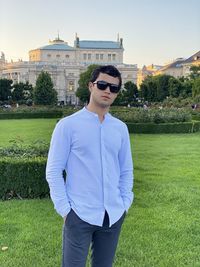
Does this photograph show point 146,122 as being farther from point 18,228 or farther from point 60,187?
point 60,187

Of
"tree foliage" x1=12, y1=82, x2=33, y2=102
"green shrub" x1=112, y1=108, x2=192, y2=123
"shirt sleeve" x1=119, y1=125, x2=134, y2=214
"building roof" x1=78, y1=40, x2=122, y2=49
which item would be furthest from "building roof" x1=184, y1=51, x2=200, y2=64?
"shirt sleeve" x1=119, y1=125, x2=134, y2=214

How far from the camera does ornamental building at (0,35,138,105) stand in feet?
292

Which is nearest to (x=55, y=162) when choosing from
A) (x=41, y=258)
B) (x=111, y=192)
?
(x=111, y=192)

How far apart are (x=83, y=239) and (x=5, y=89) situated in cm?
5406

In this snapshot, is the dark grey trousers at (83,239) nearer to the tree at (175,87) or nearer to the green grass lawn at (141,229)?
the green grass lawn at (141,229)

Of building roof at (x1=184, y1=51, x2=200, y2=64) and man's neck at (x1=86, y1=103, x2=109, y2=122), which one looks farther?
building roof at (x1=184, y1=51, x2=200, y2=64)

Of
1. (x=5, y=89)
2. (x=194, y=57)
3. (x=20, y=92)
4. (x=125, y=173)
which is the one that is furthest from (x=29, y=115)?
(x=194, y=57)

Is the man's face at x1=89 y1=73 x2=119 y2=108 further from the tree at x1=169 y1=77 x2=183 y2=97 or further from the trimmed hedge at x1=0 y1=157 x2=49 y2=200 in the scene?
the tree at x1=169 y1=77 x2=183 y2=97

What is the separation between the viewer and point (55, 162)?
7.85 feet

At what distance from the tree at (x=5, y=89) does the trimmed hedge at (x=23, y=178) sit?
162ft

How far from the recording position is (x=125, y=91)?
5966cm

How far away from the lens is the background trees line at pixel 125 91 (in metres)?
49.1

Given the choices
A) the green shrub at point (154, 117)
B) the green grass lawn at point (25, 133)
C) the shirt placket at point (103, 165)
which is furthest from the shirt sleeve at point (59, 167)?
the green shrub at point (154, 117)

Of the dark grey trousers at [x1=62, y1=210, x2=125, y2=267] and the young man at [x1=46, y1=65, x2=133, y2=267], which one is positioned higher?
the young man at [x1=46, y1=65, x2=133, y2=267]
